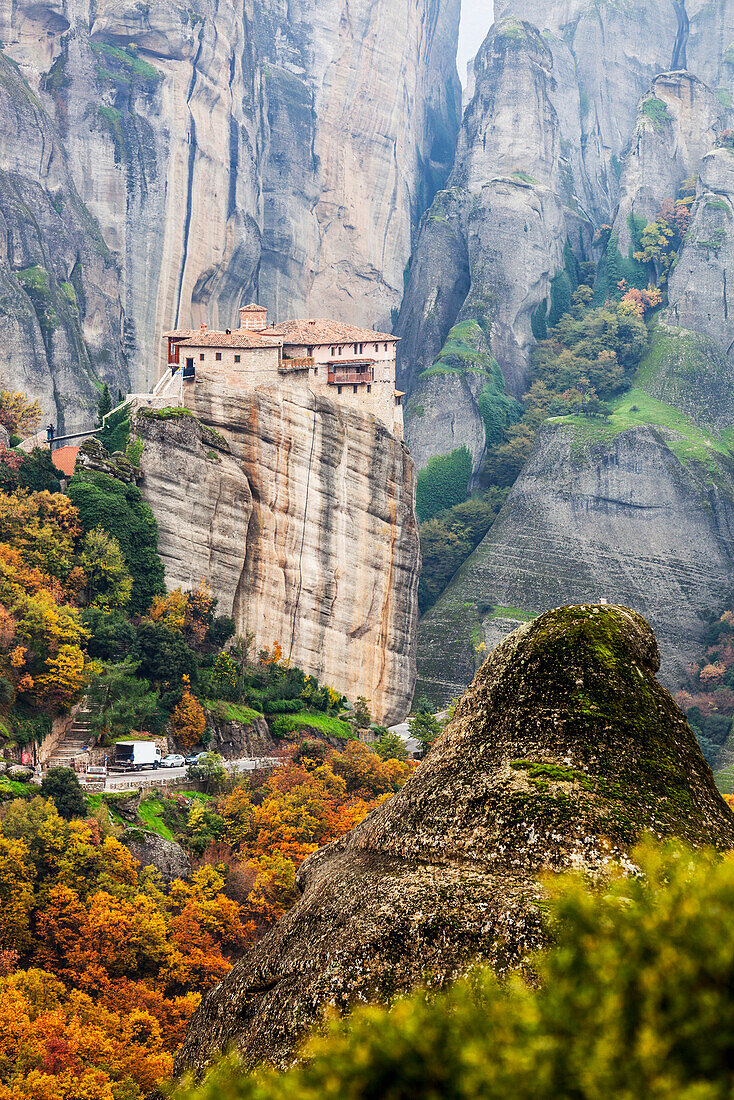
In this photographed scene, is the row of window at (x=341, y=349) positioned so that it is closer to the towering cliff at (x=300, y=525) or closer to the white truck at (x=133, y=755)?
the towering cliff at (x=300, y=525)

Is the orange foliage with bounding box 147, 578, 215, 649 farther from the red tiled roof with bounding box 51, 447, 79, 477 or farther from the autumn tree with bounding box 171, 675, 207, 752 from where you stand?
the red tiled roof with bounding box 51, 447, 79, 477

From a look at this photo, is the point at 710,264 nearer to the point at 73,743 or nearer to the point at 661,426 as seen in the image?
the point at 661,426

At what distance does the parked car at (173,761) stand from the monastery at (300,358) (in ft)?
58.8

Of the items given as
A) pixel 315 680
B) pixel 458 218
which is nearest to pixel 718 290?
pixel 458 218

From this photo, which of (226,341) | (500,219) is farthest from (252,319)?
(500,219)

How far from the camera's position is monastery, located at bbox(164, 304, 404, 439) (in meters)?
49.1

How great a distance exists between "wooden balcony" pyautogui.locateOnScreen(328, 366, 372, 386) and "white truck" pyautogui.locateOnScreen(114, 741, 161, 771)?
78.7 feet

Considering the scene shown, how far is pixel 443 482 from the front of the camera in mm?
85062

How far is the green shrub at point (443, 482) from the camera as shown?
84.6m

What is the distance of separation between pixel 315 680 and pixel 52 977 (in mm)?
28398

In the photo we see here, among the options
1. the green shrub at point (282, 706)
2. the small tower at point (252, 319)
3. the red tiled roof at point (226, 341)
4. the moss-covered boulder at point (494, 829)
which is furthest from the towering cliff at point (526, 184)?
the moss-covered boulder at point (494, 829)

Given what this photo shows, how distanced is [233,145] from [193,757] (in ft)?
175

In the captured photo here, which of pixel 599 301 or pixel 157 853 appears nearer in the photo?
pixel 157 853

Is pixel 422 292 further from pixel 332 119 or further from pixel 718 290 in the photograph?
pixel 718 290
